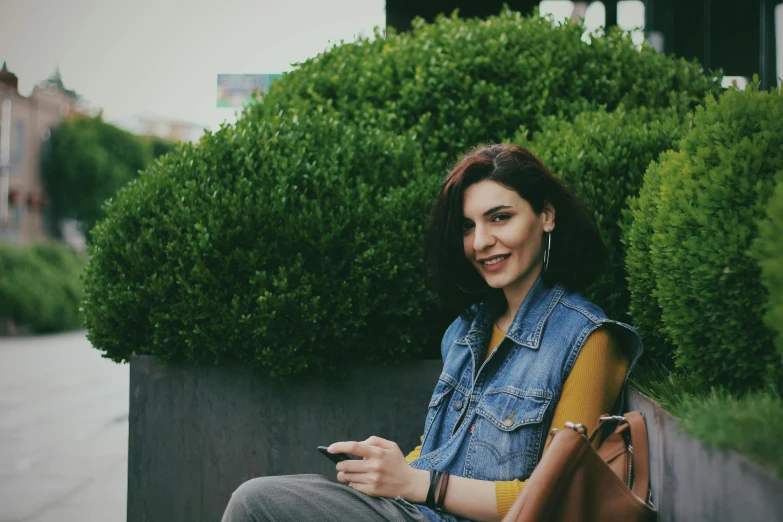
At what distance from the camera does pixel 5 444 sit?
21.2 ft

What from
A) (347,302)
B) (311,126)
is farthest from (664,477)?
(311,126)

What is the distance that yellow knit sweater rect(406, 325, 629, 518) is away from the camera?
75.6 inches

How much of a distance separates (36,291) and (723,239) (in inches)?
754

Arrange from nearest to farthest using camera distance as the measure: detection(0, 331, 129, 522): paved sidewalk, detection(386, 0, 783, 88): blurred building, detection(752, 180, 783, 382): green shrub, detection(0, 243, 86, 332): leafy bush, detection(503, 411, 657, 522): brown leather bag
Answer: detection(752, 180, 783, 382): green shrub
detection(503, 411, 657, 522): brown leather bag
detection(0, 331, 129, 522): paved sidewalk
detection(386, 0, 783, 88): blurred building
detection(0, 243, 86, 332): leafy bush

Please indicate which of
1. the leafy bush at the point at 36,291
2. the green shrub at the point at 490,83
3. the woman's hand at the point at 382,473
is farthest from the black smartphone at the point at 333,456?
the leafy bush at the point at 36,291

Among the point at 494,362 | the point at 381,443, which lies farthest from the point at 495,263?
the point at 381,443

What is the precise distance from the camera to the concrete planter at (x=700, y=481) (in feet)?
4.16

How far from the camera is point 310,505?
6.25ft

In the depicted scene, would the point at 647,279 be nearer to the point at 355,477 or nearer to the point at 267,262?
the point at 355,477

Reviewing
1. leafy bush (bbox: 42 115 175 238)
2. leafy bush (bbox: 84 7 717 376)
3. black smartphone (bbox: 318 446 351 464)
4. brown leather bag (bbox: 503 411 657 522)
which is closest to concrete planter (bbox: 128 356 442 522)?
leafy bush (bbox: 84 7 717 376)

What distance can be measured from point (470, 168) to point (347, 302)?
103 centimetres

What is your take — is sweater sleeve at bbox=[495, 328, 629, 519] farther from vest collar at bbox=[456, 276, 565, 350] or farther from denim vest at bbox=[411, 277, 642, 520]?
vest collar at bbox=[456, 276, 565, 350]

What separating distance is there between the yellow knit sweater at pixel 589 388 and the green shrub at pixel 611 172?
960mm

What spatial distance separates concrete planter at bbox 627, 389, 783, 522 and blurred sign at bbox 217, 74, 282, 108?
3579 mm
